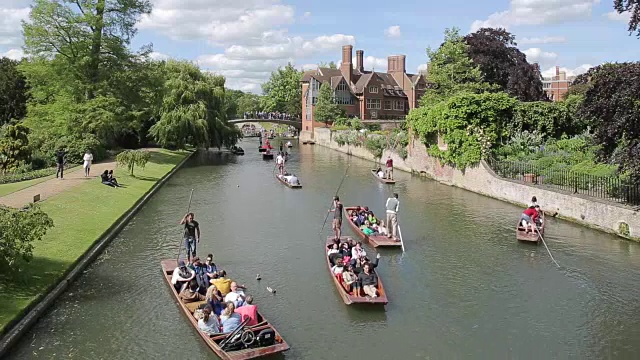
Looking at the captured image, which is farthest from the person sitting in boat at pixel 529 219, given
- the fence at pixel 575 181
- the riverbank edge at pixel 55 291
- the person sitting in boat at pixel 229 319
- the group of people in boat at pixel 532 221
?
the riverbank edge at pixel 55 291

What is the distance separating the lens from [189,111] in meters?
47.1

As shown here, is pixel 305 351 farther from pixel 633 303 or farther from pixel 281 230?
pixel 281 230

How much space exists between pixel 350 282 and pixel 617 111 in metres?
10.2

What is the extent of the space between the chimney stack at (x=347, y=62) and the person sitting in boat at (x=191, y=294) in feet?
248

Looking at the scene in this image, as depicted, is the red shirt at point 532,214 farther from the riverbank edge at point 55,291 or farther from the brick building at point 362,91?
the brick building at point 362,91

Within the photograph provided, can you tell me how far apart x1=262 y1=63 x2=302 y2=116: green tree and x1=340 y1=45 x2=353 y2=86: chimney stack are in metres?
15.5

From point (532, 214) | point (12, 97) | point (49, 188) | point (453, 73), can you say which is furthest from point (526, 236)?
point (12, 97)

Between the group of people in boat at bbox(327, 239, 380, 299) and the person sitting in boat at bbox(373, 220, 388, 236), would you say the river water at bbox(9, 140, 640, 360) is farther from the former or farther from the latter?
the person sitting in boat at bbox(373, 220, 388, 236)

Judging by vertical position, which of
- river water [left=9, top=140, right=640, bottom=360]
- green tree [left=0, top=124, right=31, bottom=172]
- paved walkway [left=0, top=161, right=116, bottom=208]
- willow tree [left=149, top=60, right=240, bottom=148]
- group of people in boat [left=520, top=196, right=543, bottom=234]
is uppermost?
willow tree [left=149, top=60, right=240, bottom=148]

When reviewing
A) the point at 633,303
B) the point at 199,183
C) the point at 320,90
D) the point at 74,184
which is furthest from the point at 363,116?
the point at 633,303

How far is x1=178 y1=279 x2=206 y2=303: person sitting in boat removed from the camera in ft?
42.5

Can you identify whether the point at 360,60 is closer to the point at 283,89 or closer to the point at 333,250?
the point at 283,89

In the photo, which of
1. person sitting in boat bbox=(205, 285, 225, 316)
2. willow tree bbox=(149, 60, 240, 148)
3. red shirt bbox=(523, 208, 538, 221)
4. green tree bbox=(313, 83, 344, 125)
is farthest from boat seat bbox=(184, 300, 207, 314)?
green tree bbox=(313, 83, 344, 125)

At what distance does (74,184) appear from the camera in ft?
88.4
